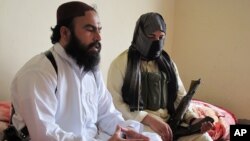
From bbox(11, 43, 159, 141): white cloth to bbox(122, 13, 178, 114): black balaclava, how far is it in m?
0.24

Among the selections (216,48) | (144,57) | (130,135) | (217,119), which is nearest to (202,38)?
(216,48)

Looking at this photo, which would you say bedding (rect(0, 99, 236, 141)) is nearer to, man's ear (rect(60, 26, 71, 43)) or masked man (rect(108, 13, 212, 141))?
masked man (rect(108, 13, 212, 141))

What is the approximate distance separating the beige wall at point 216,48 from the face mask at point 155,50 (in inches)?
56.6

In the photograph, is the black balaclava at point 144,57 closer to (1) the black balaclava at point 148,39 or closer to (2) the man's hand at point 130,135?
(1) the black balaclava at point 148,39

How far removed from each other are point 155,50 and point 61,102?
81cm

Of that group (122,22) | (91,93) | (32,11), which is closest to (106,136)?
(91,93)

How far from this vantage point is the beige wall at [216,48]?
10.5ft

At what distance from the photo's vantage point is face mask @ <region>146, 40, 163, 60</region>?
2.04 m

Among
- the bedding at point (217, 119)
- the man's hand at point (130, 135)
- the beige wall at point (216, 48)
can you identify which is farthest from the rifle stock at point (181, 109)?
the beige wall at point (216, 48)

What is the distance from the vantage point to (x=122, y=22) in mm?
2957

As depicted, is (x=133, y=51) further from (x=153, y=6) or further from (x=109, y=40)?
(x=153, y=6)

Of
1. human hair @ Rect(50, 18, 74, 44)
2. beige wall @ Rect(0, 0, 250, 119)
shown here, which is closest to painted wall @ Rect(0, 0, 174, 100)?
beige wall @ Rect(0, 0, 250, 119)

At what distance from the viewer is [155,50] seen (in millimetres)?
2055

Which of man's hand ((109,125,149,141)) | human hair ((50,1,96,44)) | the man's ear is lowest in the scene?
man's hand ((109,125,149,141))
